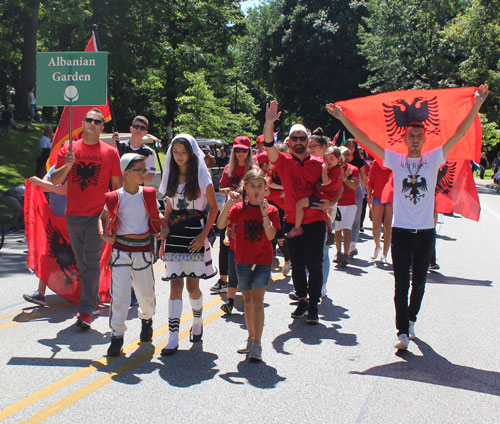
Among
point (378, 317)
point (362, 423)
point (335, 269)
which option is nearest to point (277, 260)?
point (335, 269)

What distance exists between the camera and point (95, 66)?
22.8ft

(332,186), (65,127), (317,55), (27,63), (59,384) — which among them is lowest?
(59,384)

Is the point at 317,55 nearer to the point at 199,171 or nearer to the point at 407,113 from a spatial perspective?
the point at 407,113

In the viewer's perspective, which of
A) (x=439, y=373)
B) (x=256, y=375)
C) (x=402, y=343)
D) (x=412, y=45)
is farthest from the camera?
(x=412, y=45)

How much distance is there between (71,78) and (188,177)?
2.04 m

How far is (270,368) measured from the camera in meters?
5.38

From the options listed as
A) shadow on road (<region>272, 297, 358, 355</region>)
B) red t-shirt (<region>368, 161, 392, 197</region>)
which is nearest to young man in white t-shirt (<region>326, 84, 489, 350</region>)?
shadow on road (<region>272, 297, 358, 355</region>)

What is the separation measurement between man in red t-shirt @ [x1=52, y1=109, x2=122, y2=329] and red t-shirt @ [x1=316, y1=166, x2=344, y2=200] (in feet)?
6.65

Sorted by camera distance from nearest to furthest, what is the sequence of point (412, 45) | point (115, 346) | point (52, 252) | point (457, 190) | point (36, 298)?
1. point (115, 346)
2. point (36, 298)
3. point (52, 252)
4. point (457, 190)
5. point (412, 45)

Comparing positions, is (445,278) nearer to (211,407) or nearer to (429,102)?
(429,102)

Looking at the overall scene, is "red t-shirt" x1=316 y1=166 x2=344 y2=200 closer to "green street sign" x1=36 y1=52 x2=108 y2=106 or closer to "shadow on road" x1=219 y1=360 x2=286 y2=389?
"shadow on road" x1=219 y1=360 x2=286 y2=389

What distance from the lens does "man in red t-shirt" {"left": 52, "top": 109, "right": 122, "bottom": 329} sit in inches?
256

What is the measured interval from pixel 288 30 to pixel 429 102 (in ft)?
150

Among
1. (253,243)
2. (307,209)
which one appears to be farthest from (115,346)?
(307,209)
